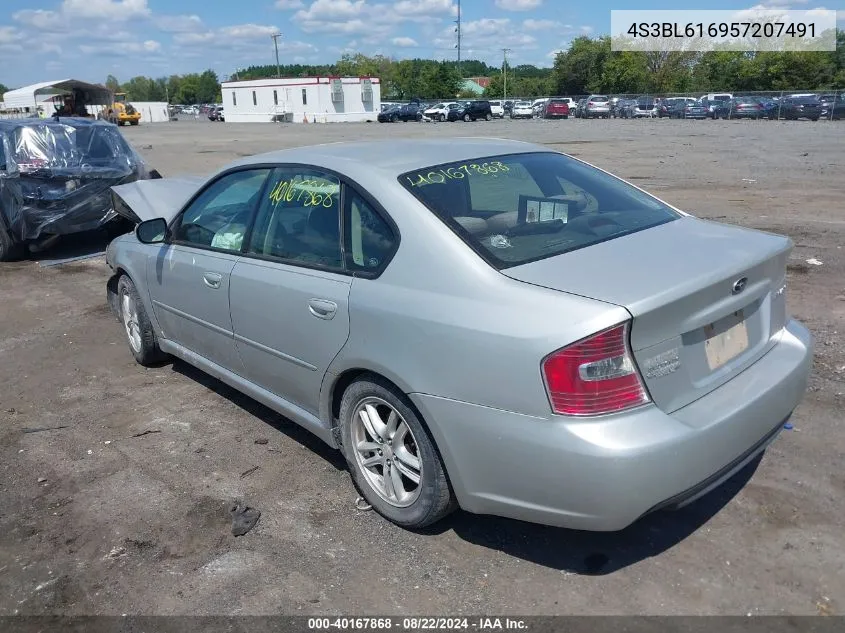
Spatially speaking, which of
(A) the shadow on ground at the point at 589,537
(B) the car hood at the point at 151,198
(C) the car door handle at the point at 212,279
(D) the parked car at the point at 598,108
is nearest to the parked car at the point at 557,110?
(D) the parked car at the point at 598,108

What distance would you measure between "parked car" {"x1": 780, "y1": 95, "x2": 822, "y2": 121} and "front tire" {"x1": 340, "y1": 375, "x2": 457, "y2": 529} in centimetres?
4545

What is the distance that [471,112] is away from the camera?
55.0 meters

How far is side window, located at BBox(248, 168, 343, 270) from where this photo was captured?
137 inches

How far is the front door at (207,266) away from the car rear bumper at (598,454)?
1.73 meters

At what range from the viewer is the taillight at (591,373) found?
97.3 inches

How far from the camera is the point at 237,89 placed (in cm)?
7862

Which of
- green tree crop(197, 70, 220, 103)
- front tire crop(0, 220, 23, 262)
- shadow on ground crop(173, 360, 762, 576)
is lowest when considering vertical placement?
shadow on ground crop(173, 360, 762, 576)

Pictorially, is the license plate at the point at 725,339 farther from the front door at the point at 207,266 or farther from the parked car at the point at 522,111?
the parked car at the point at 522,111

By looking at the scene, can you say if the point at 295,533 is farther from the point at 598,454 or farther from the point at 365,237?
the point at 598,454

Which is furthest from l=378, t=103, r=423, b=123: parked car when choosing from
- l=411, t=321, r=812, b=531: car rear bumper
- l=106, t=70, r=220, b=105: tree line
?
l=106, t=70, r=220, b=105: tree line

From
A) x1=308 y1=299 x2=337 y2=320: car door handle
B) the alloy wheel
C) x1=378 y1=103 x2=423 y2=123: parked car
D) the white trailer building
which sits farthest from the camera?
the white trailer building

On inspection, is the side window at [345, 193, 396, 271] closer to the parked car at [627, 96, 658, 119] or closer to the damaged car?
the damaged car

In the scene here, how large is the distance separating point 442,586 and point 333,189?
1903mm

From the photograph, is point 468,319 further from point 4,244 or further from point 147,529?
point 4,244
